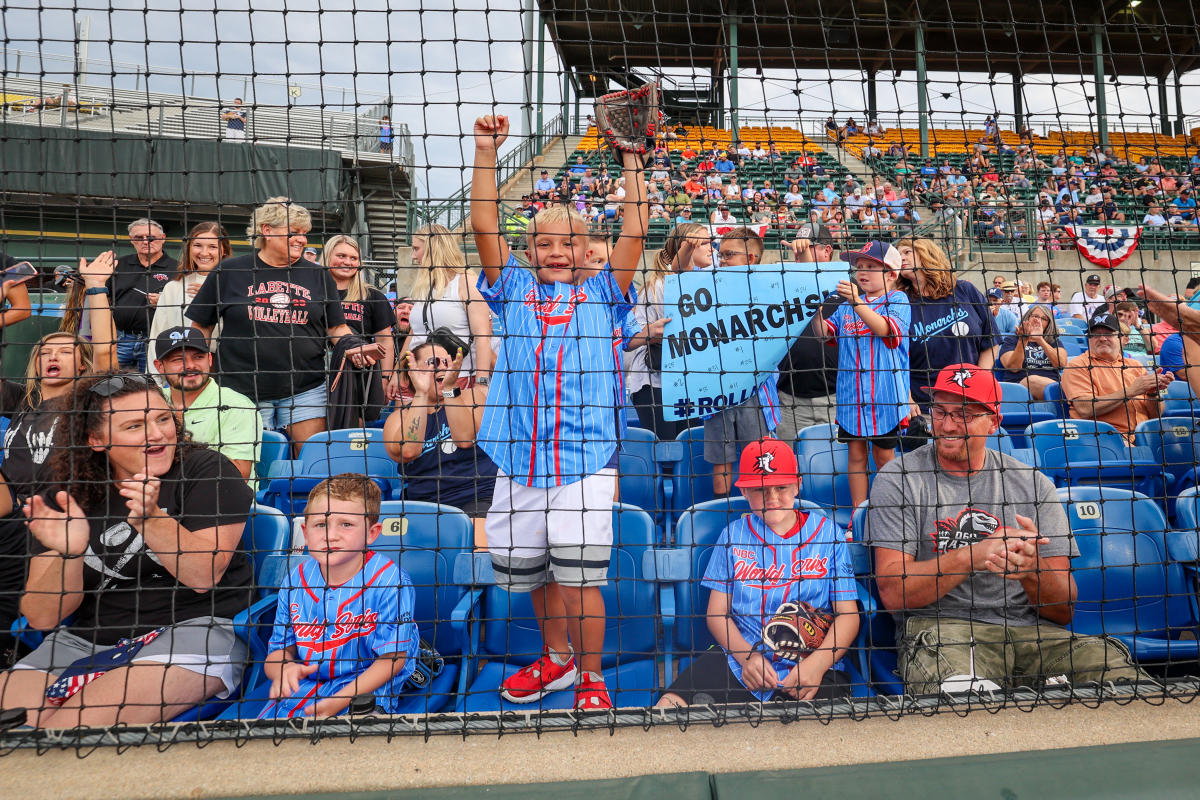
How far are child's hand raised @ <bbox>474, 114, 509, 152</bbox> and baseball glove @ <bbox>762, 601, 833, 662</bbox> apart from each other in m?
1.72

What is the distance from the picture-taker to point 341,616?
223cm

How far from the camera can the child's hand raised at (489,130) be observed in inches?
92.0

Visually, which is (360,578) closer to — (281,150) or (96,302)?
(96,302)

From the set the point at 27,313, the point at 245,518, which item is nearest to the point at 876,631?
the point at 245,518

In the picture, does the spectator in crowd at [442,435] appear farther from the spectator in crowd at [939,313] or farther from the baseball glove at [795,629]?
the spectator in crowd at [939,313]

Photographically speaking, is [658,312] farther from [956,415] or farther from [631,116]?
[956,415]

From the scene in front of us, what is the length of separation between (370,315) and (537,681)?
262 centimetres

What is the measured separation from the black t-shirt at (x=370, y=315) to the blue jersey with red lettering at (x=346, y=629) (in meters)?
2.20

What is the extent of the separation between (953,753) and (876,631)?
37.4 inches

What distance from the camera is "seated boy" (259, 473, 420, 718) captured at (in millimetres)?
2174

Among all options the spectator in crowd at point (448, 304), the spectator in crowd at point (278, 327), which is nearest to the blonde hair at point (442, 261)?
the spectator in crowd at point (448, 304)

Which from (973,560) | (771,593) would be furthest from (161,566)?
(973,560)

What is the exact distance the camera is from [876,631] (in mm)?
2590

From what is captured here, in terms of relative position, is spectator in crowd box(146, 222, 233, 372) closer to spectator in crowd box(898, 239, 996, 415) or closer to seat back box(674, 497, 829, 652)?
seat back box(674, 497, 829, 652)
